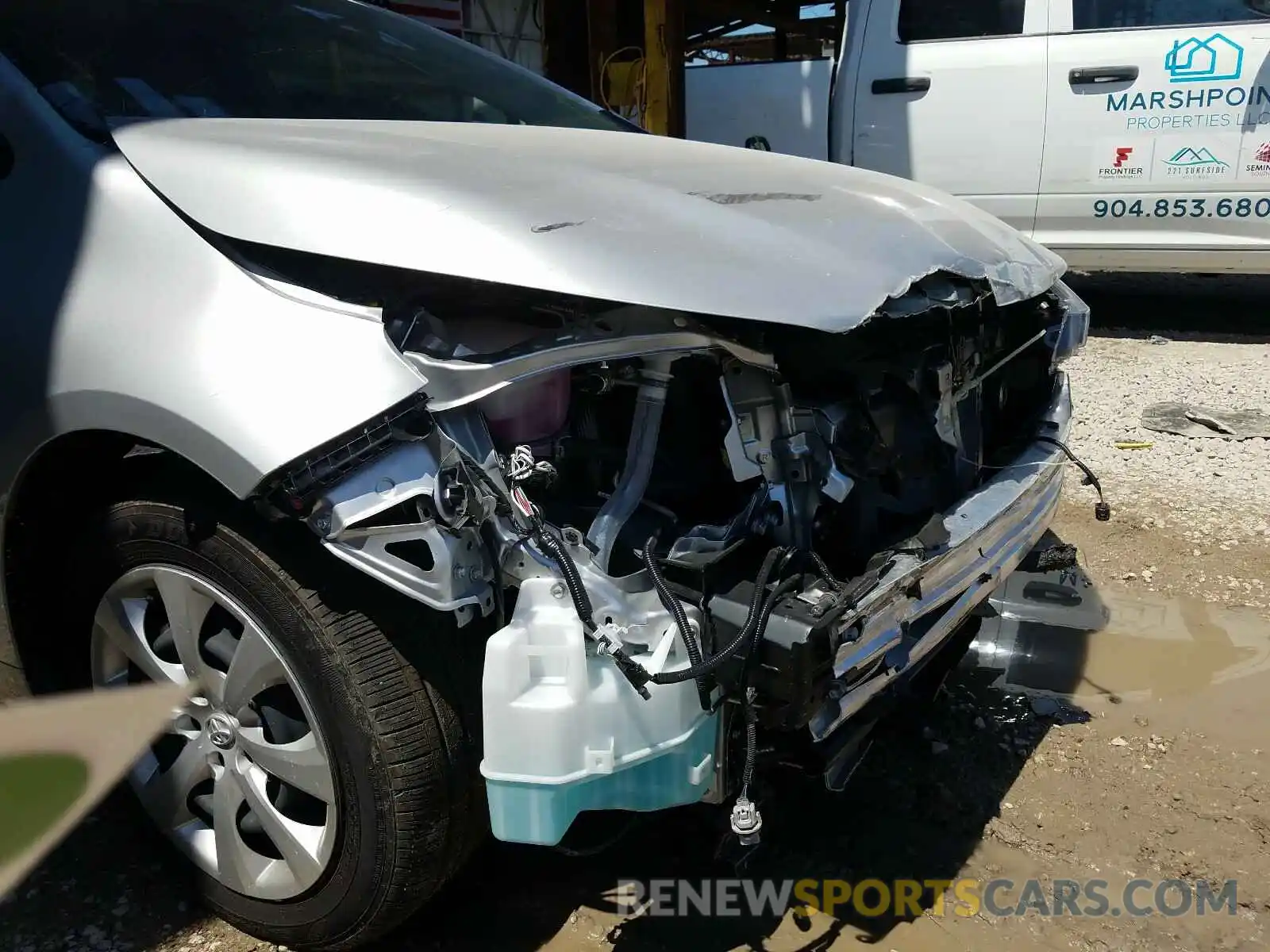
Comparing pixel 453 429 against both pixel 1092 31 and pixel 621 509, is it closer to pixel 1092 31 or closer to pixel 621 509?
pixel 621 509

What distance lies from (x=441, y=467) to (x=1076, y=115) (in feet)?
17.4

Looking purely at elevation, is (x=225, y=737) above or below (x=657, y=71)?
below

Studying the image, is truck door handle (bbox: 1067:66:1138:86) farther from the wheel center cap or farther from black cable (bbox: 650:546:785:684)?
the wheel center cap

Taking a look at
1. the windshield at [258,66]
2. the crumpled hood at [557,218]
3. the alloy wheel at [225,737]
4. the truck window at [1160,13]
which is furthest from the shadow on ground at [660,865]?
the truck window at [1160,13]

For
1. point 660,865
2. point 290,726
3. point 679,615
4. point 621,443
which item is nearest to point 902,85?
point 621,443

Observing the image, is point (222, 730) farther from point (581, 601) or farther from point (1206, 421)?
point (1206, 421)

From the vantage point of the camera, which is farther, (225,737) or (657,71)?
(657,71)

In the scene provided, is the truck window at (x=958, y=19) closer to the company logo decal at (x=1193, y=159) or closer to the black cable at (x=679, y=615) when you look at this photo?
the company logo decal at (x=1193, y=159)

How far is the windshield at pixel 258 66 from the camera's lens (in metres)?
2.11

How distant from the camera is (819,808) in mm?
2414

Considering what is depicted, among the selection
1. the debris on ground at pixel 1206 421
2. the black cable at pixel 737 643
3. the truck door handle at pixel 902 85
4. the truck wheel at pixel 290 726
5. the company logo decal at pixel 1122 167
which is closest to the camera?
the black cable at pixel 737 643

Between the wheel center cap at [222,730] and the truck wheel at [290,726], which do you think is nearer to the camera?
the truck wheel at [290,726]

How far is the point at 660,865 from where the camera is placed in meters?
2.24

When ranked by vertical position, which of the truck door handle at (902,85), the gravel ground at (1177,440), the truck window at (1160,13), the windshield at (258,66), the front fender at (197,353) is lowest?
the gravel ground at (1177,440)
